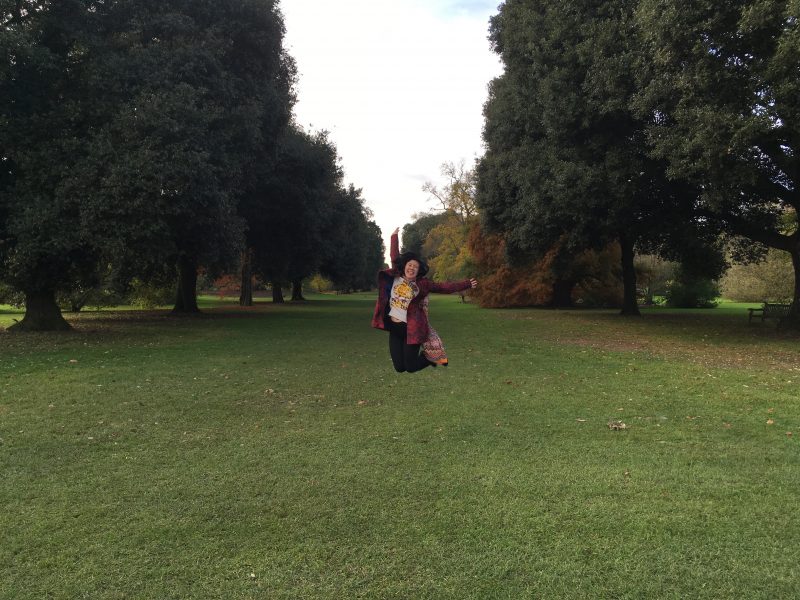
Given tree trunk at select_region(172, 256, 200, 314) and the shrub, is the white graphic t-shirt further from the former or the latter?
the shrub

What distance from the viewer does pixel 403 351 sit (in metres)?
5.29

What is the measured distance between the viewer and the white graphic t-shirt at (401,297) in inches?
199

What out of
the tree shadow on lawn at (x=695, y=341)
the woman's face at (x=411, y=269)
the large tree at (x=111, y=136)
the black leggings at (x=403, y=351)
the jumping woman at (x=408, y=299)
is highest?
the large tree at (x=111, y=136)

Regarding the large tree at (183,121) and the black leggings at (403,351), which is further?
the large tree at (183,121)

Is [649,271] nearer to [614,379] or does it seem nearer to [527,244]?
[527,244]

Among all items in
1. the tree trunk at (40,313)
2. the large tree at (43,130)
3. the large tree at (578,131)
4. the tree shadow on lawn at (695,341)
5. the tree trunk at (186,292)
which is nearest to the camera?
the tree shadow on lawn at (695,341)

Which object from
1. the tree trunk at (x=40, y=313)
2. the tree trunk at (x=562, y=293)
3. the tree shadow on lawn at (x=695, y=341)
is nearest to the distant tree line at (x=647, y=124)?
the tree shadow on lawn at (x=695, y=341)

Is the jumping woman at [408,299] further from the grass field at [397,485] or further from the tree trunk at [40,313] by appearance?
the tree trunk at [40,313]

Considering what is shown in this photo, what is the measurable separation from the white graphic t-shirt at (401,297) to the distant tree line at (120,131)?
12002 millimetres

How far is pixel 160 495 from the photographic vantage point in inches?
191

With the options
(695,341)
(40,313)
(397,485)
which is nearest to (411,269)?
(397,485)

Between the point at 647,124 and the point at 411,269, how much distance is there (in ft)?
48.7

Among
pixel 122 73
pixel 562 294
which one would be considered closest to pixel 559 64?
pixel 122 73

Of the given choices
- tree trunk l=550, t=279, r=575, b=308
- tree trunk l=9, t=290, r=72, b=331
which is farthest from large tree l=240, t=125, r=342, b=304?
tree trunk l=550, t=279, r=575, b=308
